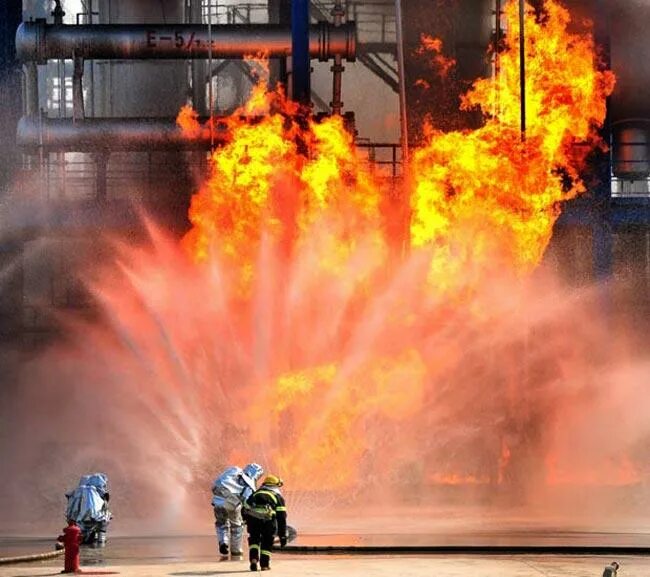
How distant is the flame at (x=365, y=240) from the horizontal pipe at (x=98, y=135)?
59 cm

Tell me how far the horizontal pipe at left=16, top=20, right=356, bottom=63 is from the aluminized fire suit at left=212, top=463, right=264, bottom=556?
61.0 ft

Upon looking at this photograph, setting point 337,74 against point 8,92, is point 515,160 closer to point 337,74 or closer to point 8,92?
point 337,74

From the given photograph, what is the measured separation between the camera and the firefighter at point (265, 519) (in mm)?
16109

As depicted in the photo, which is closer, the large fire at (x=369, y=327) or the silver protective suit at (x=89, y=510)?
the silver protective suit at (x=89, y=510)

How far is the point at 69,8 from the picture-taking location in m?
41.7

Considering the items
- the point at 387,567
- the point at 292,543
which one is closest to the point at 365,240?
the point at 292,543

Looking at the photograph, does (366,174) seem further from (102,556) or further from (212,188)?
(102,556)

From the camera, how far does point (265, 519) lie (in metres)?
16.3

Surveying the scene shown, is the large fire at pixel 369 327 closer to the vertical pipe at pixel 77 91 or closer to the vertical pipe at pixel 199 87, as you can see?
the vertical pipe at pixel 77 91

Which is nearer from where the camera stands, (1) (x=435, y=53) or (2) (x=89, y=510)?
(2) (x=89, y=510)

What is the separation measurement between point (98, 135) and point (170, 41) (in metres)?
2.84

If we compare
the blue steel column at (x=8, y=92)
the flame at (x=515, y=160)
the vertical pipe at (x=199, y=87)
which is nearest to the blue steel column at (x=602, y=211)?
the flame at (x=515, y=160)

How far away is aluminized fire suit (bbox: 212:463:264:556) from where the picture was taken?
1781 cm

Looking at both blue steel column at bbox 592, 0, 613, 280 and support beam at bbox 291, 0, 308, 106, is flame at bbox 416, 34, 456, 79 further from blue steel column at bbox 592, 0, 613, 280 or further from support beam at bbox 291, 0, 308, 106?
support beam at bbox 291, 0, 308, 106
